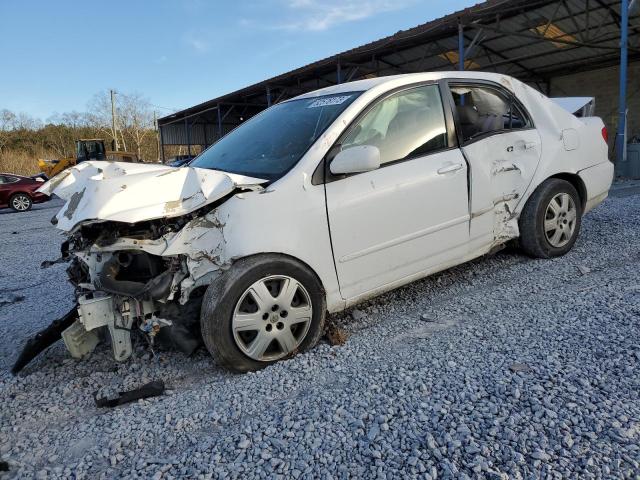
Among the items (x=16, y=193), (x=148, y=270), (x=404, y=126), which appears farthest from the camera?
(x=16, y=193)

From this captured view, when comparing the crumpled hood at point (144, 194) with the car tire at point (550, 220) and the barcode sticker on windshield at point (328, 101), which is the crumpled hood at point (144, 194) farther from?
the car tire at point (550, 220)

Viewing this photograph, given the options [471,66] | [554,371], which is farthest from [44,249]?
[471,66]

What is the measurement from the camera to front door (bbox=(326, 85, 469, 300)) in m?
2.93

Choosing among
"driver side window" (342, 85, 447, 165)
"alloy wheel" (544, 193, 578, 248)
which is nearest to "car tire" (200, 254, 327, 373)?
"driver side window" (342, 85, 447, 165)

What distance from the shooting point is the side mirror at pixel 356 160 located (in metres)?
2.80

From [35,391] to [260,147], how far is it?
2.07m

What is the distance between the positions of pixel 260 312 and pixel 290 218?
571mm

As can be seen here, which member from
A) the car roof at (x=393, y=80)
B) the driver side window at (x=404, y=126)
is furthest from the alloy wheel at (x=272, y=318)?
the car roof at (x=393, y=80)

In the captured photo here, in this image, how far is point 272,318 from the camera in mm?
2670

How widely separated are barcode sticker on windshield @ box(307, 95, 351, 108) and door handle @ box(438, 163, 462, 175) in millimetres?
835

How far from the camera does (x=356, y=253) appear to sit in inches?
116

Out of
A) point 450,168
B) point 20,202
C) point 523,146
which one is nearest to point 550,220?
point 523,146

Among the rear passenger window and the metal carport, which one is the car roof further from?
the metal carport

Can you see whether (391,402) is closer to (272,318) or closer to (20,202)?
Result: (272,318)
